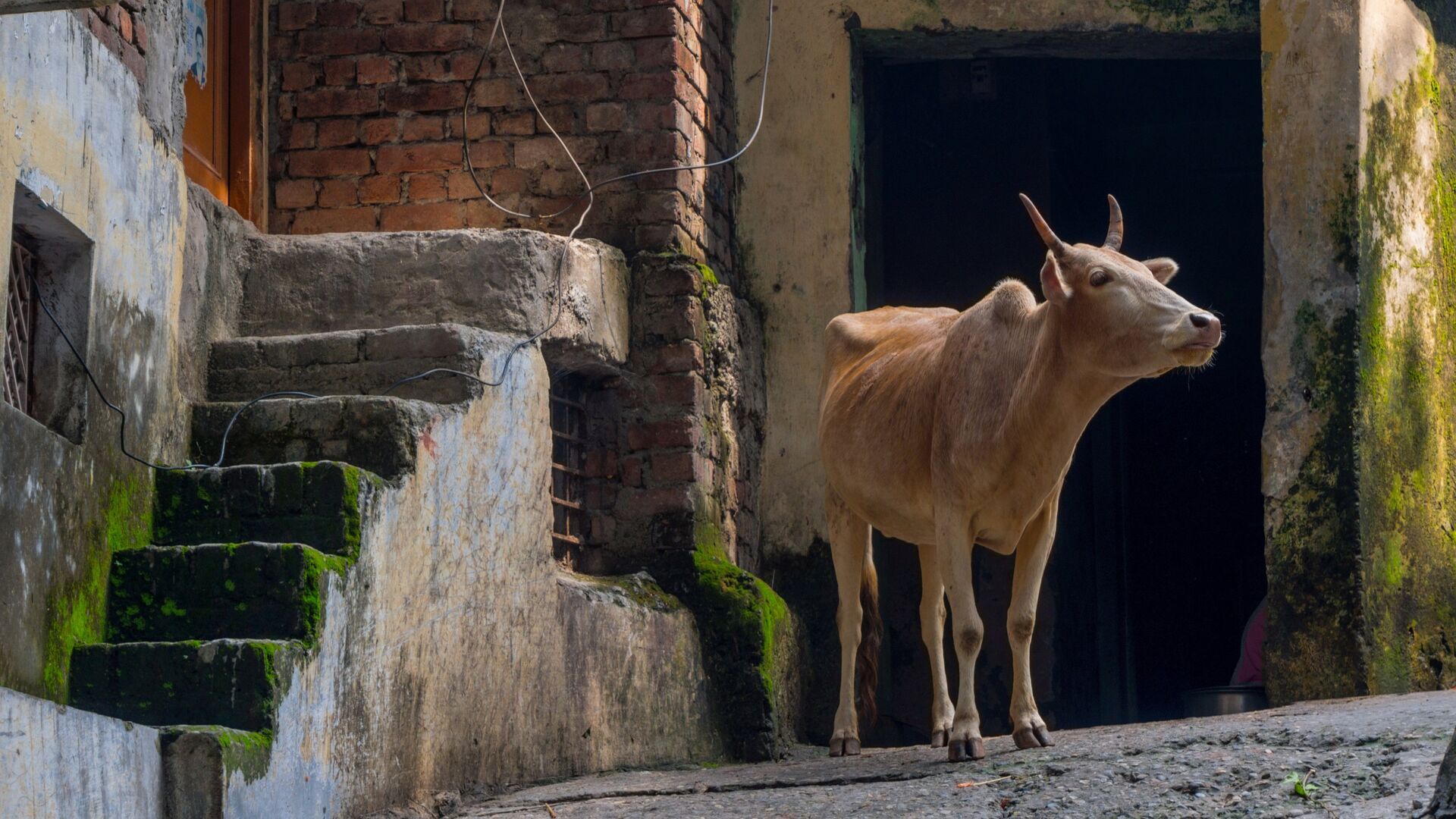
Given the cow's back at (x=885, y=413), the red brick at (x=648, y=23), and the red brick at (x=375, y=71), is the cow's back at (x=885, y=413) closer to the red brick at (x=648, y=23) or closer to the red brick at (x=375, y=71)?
the red brick at (x=648, y=23)

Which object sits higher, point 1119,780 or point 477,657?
point 477,657

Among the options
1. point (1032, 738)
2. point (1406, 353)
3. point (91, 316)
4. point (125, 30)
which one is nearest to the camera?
A: point (91, 316)

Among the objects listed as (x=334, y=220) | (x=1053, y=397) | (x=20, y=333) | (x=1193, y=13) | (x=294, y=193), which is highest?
(x=1193, y=13)

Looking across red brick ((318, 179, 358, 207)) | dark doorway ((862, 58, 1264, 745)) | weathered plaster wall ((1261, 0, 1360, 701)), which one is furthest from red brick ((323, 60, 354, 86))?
weathered plaster wall ((1261, 0, 1360, 701))

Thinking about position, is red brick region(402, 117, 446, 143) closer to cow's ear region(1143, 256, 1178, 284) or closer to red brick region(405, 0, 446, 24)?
red brick region(405, 0, 446, 24)

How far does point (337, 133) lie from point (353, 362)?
71.3 inches

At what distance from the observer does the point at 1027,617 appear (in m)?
5.80

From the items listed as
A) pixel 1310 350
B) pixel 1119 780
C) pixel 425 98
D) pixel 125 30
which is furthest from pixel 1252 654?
pixel 125 30

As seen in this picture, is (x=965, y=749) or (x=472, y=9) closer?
(x=965, y=749)

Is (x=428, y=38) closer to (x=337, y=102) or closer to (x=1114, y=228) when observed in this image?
(x=337, y=102)

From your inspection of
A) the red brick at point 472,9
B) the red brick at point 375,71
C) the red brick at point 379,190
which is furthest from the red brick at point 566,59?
the red brick at point 379,190

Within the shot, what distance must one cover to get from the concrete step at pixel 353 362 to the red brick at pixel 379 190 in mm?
1474

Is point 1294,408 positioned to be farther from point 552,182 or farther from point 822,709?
point 552,182

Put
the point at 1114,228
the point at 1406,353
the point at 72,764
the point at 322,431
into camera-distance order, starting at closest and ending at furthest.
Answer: the point at 72,764 → the point at 322,431 → the point at 1114,228 → the point at 1406,353
